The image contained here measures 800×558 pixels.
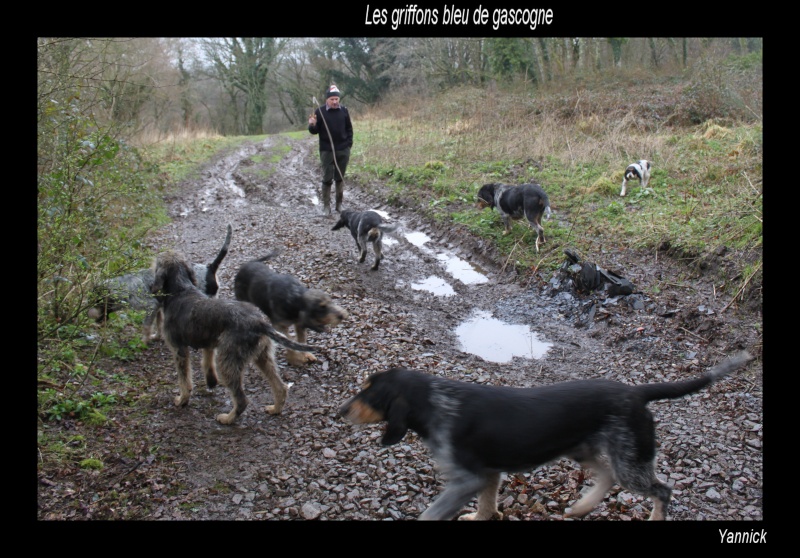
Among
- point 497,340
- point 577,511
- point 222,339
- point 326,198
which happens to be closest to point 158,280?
point 222,339

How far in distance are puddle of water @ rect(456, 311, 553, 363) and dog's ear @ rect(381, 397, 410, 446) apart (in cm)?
328

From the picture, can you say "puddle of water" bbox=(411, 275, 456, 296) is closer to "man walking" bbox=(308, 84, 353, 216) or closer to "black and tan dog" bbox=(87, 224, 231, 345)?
"black and tan dog" bbox=(87, 224, 231, 345)

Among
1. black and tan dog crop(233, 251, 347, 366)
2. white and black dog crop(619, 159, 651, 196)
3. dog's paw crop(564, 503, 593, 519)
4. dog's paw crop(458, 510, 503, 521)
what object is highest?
white and black dog crop(619, 159, 651, 196)

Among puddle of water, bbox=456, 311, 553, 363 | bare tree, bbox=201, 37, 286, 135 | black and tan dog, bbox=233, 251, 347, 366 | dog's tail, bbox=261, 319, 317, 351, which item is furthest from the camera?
bare tree, bbox=201, 37, 286, 135

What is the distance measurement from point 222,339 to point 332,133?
8616 mm

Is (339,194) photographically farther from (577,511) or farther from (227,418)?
(577,511)

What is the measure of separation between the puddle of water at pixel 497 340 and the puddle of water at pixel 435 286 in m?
1.02

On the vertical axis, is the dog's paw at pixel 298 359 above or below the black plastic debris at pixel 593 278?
below

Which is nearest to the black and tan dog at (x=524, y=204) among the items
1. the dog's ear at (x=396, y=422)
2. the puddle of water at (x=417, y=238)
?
the puddle of water at (x=417, y=238)

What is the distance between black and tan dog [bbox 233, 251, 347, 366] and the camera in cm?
605

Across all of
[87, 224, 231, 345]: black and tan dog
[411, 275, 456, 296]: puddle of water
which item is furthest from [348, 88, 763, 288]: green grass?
[87, 224, 231, 345]: black and tan dog

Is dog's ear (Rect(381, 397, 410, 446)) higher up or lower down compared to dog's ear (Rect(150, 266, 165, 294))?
lower down

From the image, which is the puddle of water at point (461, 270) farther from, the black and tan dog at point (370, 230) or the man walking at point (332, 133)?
the man walking at point (332, 133)

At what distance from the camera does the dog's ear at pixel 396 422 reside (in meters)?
3.72
